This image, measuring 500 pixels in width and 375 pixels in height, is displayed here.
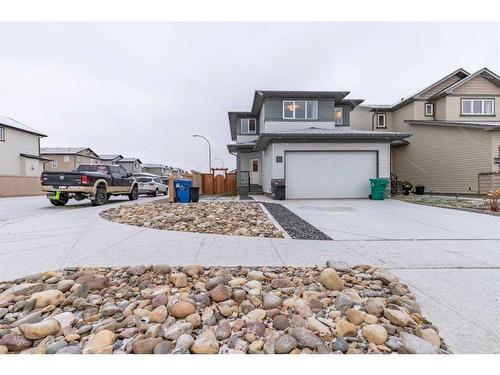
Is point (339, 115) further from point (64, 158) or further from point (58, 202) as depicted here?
point (64, 158)

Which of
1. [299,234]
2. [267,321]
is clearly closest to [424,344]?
[267,321]

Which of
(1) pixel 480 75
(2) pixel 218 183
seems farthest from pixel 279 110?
(1) pixel 480 75

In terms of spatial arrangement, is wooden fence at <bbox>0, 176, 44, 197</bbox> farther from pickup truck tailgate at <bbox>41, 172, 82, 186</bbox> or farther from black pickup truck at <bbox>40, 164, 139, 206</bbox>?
pickup truck tailgate at <bbox>41, 172, 82, 186</bbox>

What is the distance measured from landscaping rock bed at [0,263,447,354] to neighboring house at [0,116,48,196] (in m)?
24.3

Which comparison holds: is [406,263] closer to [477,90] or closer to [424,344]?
[424,344]

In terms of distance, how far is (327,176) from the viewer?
44.4 ft

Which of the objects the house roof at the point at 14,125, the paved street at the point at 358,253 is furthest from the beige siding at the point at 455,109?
the house roof at the point at 14,125

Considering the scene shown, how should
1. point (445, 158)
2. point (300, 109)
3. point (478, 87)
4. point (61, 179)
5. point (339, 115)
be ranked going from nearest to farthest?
point (61, 179)
point (300, 109)
point (445, 158)
point (478, 87)
point (339, 115)

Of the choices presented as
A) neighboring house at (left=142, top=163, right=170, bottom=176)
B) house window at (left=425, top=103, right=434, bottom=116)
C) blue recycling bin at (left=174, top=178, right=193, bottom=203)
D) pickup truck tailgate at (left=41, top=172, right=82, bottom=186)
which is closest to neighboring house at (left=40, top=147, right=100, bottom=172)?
neighboring house at (left=142, top=163, right=170, bottom=176)

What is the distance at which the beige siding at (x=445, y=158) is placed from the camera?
1460cm

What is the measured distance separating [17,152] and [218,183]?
73.9 feet

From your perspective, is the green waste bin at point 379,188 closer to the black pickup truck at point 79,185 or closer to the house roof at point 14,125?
the black pickup truck at point 79,185

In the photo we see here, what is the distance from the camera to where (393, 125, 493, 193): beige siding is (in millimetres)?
14602

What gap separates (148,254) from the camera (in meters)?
4.08
